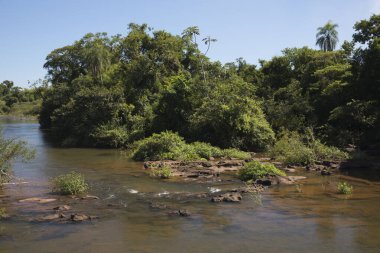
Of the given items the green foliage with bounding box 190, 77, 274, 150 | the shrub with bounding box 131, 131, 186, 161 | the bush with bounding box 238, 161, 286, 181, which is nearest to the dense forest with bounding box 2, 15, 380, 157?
the green foliage with bounding box 190, 77, 274, 150

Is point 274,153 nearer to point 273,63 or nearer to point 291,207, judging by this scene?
point 291,207

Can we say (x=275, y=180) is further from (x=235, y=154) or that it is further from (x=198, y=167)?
(x=235, y=154)

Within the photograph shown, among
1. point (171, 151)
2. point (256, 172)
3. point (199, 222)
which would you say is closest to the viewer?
point (199, 222)

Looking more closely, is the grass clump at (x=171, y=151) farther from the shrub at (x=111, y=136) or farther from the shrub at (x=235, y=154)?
the shrub at (x=111, y=136)

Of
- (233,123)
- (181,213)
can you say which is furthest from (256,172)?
(233,123)

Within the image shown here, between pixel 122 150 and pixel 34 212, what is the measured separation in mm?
20721

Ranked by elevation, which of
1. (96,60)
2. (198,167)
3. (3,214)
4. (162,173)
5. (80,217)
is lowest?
(3,214)

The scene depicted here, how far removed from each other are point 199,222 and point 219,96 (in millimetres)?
21290

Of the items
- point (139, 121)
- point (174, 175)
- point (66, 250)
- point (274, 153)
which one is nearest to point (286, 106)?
point (274, 153)

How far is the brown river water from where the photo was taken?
37.0 ft

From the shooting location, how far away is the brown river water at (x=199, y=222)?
444 inches

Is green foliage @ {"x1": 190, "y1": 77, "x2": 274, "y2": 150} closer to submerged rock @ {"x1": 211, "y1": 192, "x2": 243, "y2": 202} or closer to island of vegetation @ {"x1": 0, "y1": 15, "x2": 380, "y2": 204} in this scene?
island of vegetation @ {"x1": 0, "y1": 15, "x2": 380, "y2": 204}

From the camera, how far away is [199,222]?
529 inches

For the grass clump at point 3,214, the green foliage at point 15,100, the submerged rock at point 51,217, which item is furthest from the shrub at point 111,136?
the green foliage at point 15,100
